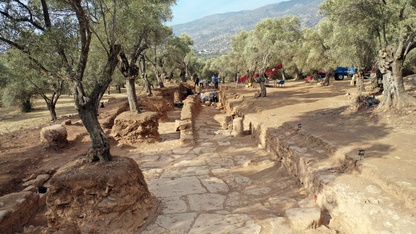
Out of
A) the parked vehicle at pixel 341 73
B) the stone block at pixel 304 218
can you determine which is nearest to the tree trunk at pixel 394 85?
the stone block at pixel 304 218

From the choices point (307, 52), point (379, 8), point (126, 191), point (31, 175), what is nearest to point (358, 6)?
point (379, 8)

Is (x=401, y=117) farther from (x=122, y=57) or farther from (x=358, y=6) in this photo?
(x=122, y=57)

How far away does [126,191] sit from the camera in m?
4.93

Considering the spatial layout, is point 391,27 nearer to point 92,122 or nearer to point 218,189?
point 218,189

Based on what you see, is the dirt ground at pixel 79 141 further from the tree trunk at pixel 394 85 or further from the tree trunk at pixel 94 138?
the tree trunk at pixel 94 138

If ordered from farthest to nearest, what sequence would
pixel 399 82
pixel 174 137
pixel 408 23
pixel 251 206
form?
pixel 174 137, pixel 399 82, pixel 408 23, pixel 251 206

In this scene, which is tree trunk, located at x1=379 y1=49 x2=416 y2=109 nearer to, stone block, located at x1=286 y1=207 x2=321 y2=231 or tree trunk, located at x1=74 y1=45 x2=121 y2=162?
stone block, located at x1=286 y1=207 x2=321 y2=231

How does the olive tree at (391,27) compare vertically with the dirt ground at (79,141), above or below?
above

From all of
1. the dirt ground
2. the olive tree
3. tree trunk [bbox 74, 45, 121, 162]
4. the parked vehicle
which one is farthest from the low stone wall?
the parked vehicle

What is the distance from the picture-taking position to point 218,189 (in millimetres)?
6629

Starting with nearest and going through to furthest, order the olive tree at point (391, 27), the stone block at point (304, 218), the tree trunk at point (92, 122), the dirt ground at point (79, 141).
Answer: the stone block at point (304, 218)
the tree trunk at point (92, 122)
the dirt ground at point (79, 141)
the olive tree at point (391, 27)

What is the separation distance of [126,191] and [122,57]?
26.1 feet

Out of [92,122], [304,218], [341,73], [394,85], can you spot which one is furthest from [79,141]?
[341,73]

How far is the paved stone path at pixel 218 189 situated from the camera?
4887mm
